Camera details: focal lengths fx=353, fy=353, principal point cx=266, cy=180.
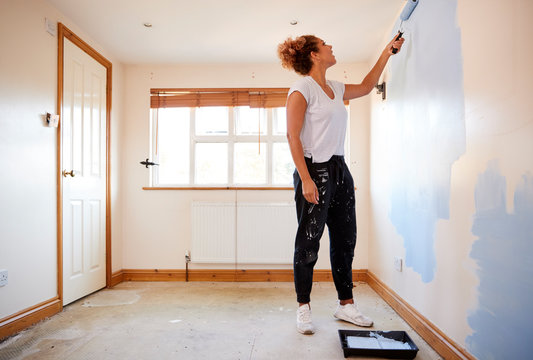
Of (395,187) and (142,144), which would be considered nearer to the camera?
(395,187)

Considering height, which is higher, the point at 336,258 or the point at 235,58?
the point at 235,58

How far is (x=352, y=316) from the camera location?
205cm

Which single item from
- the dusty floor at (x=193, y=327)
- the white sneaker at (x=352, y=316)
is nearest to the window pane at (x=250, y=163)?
the dusty floor at (x=193, y=327)

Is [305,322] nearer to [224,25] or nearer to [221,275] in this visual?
[221,275]

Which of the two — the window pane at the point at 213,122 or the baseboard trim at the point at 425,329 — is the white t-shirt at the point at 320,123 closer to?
the baseboard trim at the point at 425,329

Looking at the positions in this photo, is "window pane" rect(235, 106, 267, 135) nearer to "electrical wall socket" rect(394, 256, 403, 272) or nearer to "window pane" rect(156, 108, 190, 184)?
"window pane" rect(156, 108, 190, 184)

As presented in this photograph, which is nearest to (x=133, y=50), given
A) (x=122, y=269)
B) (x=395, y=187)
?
(x=122, y=269)

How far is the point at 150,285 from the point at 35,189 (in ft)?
4.44

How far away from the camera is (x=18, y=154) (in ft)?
6.78

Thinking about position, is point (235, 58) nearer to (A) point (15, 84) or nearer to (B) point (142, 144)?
(B) point (142, 144)

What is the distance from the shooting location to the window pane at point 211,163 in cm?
347

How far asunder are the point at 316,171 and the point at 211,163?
179 cm

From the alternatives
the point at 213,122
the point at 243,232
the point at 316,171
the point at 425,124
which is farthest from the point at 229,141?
the point at 425,124

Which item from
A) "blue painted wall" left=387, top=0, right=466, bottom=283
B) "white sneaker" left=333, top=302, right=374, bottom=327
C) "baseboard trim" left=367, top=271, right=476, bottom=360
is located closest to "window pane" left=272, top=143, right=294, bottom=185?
"blue painted wall" left=387, top=0, right=466, bottom=283
